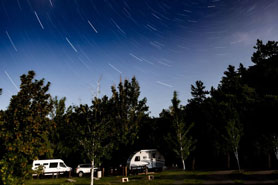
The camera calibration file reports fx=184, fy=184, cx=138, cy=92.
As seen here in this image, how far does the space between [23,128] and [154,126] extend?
34401 mm

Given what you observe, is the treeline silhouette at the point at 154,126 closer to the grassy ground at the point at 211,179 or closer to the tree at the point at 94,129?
the tree at the point at 94,129

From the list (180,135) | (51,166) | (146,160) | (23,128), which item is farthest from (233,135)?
(51,166)

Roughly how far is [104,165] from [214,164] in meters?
20.8

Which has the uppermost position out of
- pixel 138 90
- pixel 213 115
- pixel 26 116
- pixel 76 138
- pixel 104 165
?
pixel 138 90

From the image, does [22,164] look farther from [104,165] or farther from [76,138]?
[104,165]

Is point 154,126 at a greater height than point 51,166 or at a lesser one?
greater

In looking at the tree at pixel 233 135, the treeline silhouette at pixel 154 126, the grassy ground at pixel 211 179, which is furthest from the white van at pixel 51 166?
the tree at pixel 233 135

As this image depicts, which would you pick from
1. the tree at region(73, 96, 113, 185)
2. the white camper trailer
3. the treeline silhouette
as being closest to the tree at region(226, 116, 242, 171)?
the treeline silhouette

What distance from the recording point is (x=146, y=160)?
94.5ft

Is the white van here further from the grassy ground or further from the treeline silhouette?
the grassy ground

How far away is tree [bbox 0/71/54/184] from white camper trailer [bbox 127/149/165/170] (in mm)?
20863

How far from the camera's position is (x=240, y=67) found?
37969mm

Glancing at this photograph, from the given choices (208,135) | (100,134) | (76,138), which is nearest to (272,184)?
(100,134)

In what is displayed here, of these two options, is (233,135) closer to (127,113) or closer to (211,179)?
(211,179)
